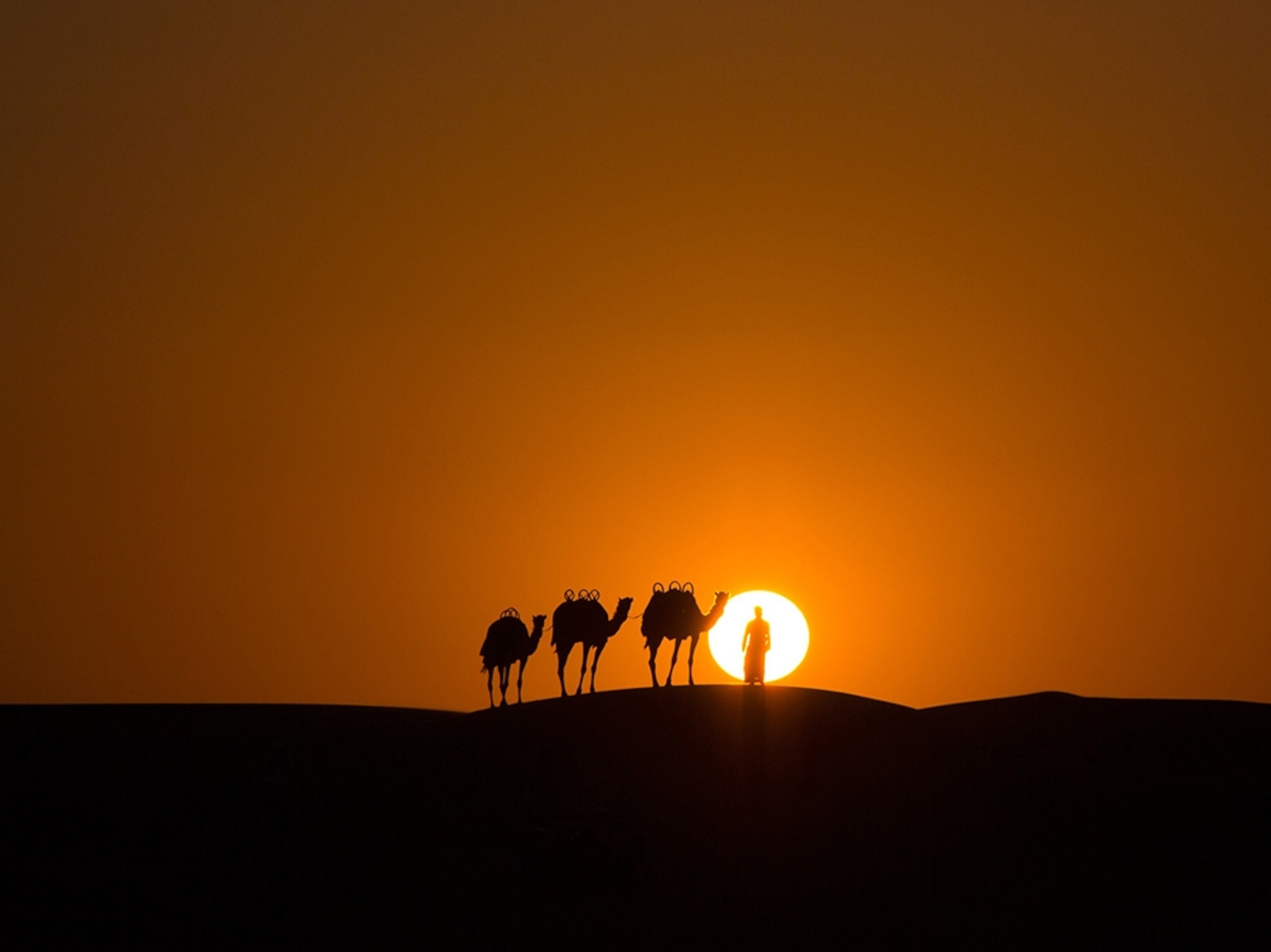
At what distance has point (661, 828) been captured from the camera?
69.2 feet

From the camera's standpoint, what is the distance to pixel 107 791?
865 inches

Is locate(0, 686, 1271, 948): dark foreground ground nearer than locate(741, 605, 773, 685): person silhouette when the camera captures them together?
Yes

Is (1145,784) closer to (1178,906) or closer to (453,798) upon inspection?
(1178,906)

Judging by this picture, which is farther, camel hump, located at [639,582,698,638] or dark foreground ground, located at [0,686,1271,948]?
camel hump, located at [639,582,698,638]

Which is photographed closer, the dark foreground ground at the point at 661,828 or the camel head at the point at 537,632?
the dark foreground ground at the point at 661,828

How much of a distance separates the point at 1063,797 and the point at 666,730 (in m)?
6.13

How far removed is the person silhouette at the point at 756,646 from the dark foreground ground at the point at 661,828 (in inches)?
45.0

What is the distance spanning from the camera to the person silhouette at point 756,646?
1057 inches

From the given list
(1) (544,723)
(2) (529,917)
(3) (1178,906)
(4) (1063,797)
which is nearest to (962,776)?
(4) (1063,797)

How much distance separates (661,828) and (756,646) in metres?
6.41

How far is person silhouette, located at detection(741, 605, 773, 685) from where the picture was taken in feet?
88.1

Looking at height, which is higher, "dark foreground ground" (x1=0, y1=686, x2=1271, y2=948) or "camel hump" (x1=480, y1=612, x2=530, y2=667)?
"camel hump" (x1=480, y1=612, x2=530, y2=667)

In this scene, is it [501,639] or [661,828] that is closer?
[661,828]

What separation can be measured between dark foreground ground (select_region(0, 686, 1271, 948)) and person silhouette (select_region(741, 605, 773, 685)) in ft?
3.75
